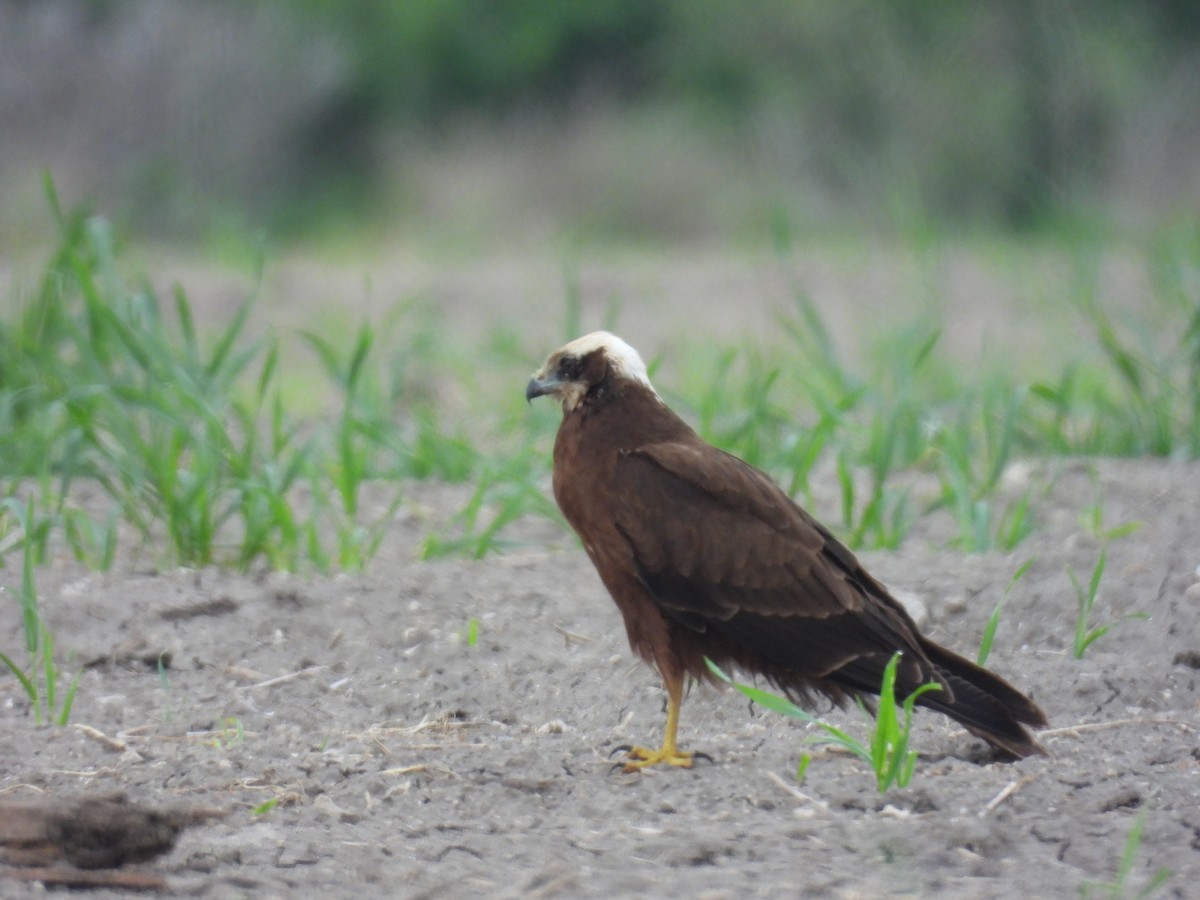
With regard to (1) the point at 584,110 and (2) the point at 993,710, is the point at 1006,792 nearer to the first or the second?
(2) the point at 993,710

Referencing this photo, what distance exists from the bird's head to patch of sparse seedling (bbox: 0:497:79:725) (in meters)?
1.22

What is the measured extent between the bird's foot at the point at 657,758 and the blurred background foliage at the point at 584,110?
13.0 meters

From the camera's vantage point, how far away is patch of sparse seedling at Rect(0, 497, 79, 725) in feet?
10.3

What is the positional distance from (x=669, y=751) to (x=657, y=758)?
0.12 feet

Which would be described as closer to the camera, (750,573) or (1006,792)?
(1006,792)

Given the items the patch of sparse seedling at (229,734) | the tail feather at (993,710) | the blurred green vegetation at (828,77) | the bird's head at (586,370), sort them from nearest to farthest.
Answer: the tail feather at (993,710) → the patch of sparse seedling at (229,734) → the bird's head at (586,370) → the blurred green vegetation at (828,77)

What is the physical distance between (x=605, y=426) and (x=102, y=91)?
57.0 ft

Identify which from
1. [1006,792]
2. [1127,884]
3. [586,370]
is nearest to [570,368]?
[586,370]

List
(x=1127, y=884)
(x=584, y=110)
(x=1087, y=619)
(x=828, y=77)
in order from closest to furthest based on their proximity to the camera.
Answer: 1. (x=1127, y=884)
2. (x=1087, y=619)
3. (x=828, y=77)
4. (x=584, y=110)

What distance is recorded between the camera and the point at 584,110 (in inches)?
828

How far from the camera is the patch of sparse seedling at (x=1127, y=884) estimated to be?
2.15 metres

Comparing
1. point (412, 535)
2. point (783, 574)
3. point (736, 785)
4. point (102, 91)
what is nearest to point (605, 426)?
point (783, 574)

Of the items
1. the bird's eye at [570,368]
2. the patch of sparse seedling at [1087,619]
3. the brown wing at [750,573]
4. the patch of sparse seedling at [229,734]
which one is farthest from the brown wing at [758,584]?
the patch of sparse seedling at [229,734]

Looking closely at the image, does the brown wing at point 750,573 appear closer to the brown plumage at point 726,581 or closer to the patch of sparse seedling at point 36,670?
the brown plumage at point 726,581
